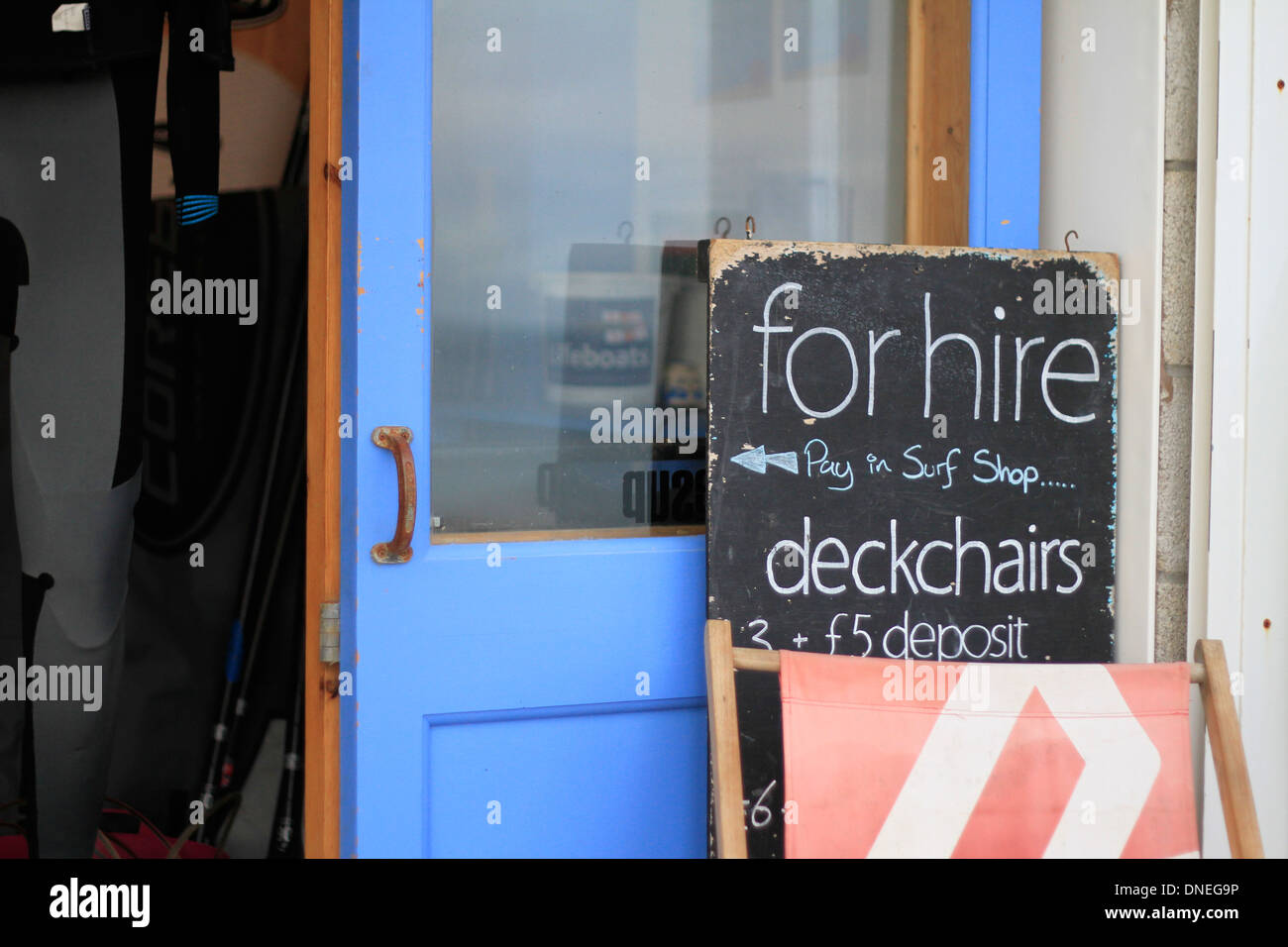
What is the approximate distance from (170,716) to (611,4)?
81.4 inches

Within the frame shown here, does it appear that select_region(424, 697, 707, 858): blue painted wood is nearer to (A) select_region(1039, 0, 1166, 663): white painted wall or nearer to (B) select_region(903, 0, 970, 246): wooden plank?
(A) select_region(1039, 0, 1166, 663): white painted wall

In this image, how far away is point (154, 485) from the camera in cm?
269

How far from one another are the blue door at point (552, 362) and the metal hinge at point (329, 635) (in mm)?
39

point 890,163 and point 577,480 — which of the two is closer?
point 577,480

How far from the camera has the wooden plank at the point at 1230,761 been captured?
4.37 feet

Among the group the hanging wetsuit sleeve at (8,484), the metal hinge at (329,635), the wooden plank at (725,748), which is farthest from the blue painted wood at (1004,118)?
the hanging wetsuit sleeve at (8,484)

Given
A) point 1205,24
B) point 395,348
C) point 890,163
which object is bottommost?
point 395,348

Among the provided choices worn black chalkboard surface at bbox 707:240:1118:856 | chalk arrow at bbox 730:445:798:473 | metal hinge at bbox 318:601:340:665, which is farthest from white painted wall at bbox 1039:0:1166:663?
metal hinge at bbox 318:601:340:665

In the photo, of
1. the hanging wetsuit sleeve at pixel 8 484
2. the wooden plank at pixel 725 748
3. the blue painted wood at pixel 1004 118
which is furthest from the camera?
the hanging wetsuit sleeve at pixel 8 484

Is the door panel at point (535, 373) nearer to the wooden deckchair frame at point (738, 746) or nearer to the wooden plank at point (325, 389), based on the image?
the wooden plank at point (325, 389)

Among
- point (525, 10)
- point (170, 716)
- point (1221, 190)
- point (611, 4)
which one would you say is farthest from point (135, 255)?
point (1221, 190)

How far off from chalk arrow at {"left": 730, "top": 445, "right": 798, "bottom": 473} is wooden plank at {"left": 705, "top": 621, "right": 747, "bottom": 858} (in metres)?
0.28

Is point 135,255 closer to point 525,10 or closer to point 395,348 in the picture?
point 395,348
